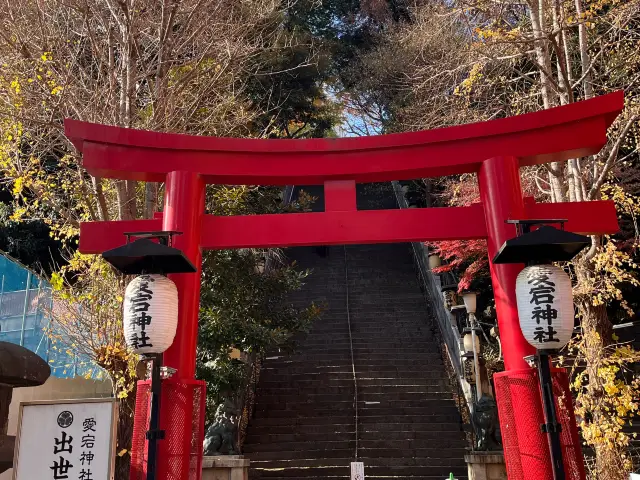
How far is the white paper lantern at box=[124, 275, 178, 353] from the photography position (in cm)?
504

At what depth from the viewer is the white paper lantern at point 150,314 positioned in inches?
198

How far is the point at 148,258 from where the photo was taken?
5.07 metres

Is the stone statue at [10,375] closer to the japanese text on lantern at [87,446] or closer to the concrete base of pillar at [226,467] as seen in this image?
the japanese text on lantern at [87,446]

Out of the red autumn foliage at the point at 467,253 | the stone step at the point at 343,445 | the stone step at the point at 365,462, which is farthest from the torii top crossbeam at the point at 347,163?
the red autumn foliage at the point at 467,253

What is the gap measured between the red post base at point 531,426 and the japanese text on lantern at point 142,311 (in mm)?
3197

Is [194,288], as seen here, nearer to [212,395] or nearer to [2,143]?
[2,143]

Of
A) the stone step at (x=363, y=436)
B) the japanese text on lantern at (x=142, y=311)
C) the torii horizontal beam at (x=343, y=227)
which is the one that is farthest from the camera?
the stone step at (x=363, y=436)

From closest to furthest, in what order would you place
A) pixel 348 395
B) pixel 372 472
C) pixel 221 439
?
pixel 221 439
pixel 372 472
pixel 348 395

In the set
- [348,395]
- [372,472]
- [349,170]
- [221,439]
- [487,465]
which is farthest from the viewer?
[348,395]

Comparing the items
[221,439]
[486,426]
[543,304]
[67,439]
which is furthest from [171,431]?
[486,426]

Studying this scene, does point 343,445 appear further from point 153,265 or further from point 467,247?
point 153,265

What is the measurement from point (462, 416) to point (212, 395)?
511 cm

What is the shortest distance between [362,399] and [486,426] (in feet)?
11.9

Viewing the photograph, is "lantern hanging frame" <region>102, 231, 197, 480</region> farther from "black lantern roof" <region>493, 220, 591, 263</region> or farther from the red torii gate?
"black lantern roof" <region>493, 220, 591, 263</region>
